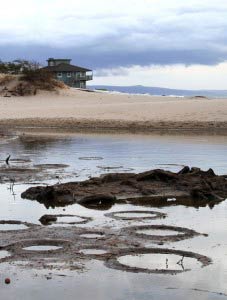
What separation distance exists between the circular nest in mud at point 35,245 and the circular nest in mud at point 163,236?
3.91 ft

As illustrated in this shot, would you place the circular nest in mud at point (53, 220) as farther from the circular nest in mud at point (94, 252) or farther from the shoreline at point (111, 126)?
the shoreline at point (111, 126)

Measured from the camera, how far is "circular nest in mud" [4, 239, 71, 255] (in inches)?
354

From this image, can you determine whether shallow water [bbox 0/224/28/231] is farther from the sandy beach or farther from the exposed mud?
the sandy beach

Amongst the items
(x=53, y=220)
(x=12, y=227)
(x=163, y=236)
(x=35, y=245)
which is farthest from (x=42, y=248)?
(x=53, y=220)

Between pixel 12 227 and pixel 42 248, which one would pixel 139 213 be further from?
pixel 42 248

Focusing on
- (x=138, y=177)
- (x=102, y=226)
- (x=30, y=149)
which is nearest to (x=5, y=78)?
(x=30, y=149)

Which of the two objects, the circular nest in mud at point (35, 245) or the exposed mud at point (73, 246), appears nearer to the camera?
the exposed mud at point (73, 246)

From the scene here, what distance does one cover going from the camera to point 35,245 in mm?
9445

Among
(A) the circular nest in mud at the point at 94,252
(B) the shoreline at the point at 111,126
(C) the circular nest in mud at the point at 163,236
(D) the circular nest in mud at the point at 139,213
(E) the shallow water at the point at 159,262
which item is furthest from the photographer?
(B) the shoreline at the point at 111,126

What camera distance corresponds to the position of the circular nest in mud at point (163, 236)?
9888mm

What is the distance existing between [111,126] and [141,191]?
30006 mm

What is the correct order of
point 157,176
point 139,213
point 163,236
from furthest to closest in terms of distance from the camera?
point 157,176, point 139,213, point 163,236

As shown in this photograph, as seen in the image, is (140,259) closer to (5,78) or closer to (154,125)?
(154,125)

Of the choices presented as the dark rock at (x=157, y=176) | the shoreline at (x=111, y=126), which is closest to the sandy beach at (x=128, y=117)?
the shoreline at (x=111, y=126)
